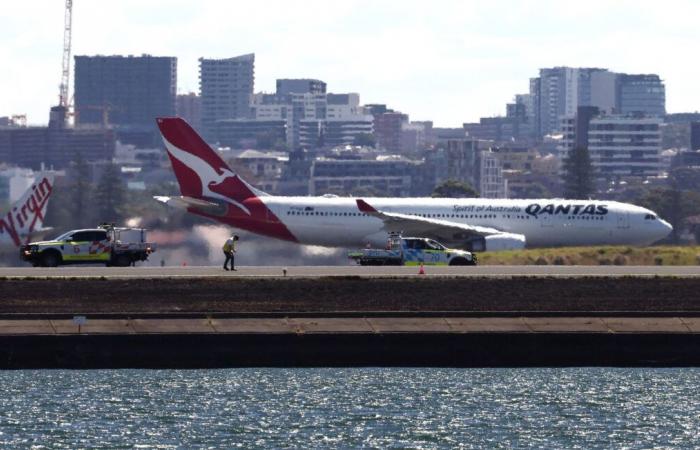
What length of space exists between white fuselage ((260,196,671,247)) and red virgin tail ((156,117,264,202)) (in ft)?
5.42

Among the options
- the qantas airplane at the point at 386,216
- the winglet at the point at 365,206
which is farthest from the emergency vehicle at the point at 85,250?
the winglet at the point at 365,206

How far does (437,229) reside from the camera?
293 feet

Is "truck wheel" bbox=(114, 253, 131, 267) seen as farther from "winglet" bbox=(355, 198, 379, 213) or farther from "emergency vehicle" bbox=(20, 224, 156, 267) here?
"winglet" bbox=(355, 198, 379, 213)

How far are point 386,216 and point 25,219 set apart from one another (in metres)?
19.0

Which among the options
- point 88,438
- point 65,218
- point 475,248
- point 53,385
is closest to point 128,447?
point 88,438

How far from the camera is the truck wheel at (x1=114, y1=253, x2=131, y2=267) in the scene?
246ft

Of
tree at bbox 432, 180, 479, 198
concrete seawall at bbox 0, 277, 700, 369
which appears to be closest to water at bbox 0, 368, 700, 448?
concrete seawall at bbox 0, 277, 700, 369

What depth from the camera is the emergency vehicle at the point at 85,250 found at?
245 ft

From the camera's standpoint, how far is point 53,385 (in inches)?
1992

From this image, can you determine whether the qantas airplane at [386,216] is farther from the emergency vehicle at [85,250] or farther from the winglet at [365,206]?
the emergency vehicle at [85,250]

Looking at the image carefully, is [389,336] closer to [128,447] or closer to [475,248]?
[128,447]

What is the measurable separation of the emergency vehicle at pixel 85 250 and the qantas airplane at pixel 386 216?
13.9 m

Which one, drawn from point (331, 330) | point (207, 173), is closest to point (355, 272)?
point (331, 330)

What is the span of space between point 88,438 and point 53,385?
7.84 m
